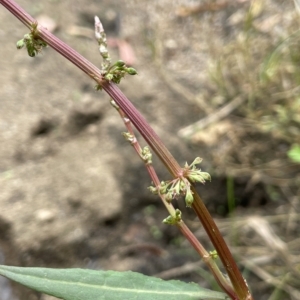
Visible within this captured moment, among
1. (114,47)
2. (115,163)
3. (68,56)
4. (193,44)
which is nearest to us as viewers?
(68,56)

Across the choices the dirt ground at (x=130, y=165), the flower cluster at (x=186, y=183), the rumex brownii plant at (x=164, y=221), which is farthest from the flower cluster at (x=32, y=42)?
the dirt ground at (x=130, y=165)

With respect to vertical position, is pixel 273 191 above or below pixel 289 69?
below

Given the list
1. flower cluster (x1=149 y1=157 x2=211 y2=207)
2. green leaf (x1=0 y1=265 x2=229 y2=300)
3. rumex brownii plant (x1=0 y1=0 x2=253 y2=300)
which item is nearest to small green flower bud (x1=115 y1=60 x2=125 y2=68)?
rumex brownii plant (x1=0 y1=0 x2=253 y2=300)

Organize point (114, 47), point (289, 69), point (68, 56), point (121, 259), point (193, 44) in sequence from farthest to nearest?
point (193, 44) < point (114, 47) < point (289, 69) < point (121, 259) < point (68, 56)

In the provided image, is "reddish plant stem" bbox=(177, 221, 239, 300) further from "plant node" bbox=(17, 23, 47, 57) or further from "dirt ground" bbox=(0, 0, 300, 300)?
"dirt ground" bbox=(0, 0, 300, 300)

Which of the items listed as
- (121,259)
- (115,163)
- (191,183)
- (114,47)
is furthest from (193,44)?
(191,183)

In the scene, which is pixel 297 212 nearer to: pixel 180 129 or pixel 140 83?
pixel 180 129

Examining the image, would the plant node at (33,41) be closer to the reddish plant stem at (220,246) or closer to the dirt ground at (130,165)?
the reddish plant stem at (220,246)
